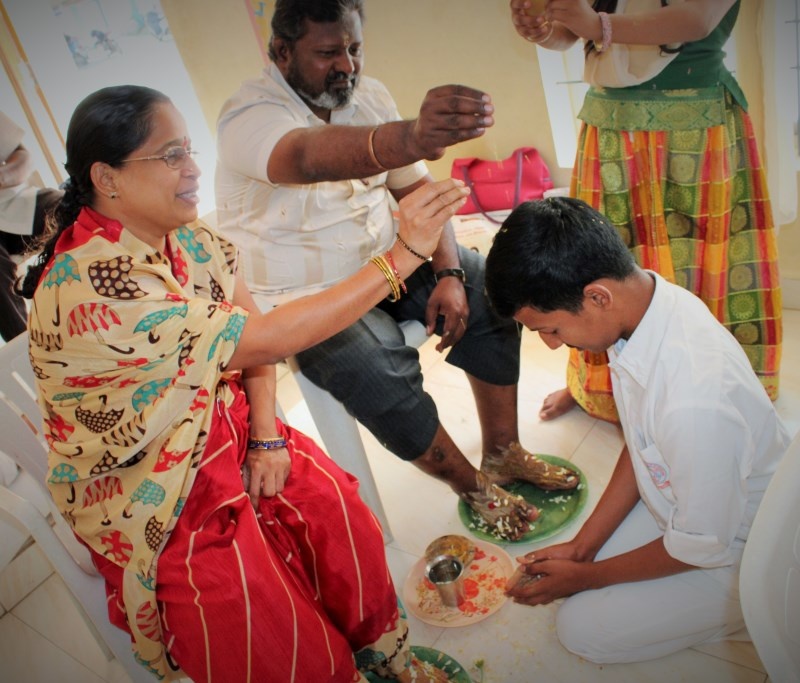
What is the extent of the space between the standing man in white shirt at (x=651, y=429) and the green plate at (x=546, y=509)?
371mm

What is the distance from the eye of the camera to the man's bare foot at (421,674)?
1.34 meters

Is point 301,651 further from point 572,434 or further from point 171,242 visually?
point 572,434

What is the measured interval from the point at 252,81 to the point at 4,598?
1696 mm

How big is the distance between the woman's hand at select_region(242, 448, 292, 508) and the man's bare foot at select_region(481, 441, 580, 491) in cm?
80

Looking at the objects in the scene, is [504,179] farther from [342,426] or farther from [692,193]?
[342,426]

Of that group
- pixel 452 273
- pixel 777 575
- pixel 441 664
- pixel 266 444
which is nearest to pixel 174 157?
pixel 266 444

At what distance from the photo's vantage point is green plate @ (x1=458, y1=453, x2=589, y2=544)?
174cm

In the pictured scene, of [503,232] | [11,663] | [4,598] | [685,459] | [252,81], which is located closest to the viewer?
[685,459]

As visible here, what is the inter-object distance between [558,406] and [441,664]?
3.20 ft

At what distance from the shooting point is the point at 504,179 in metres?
3.02

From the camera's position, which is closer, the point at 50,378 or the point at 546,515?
the point at 50,378

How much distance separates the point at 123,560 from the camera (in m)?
1.11

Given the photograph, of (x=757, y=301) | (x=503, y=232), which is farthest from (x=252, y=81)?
(x=757, y=301)

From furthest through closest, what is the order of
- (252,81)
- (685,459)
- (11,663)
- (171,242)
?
(11,663), (252,81), (171,242), (685,459)
